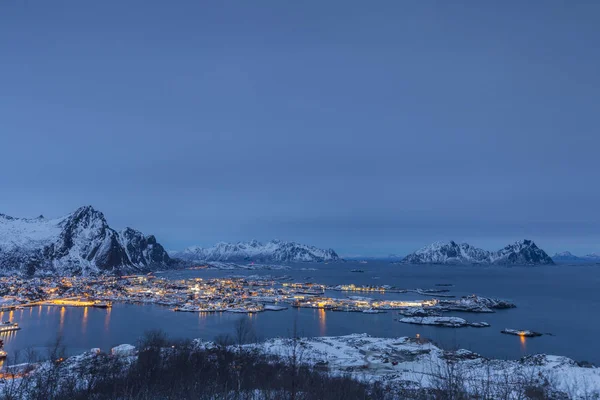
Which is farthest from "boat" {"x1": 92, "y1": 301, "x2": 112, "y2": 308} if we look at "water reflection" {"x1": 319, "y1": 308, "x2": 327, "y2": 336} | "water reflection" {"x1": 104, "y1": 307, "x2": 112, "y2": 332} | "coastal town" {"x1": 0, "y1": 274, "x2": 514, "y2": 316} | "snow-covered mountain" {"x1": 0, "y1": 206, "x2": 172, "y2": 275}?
"snow-covered mountain" {"x1": 0, "y1": 206, "x2": 172, "y2": 275}

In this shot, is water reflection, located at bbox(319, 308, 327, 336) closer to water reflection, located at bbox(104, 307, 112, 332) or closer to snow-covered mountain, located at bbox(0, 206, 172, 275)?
water reflection, located at bbox(104, 307, 112, 332)

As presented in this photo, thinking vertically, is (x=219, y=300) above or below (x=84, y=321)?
above

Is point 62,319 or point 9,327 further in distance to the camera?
point 62,319

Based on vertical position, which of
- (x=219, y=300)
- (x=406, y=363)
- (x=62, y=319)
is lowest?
(x=62, y=319)

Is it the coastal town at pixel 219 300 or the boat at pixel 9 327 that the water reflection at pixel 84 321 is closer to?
the coastal town at pixel 219 300

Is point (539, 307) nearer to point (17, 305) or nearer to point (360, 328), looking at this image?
point (360, 328)

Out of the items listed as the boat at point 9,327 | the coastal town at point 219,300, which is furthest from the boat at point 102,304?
the boat at point 9,327

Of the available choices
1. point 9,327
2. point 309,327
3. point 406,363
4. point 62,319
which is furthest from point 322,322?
point 9,327

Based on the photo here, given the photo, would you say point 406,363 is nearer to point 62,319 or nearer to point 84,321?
point 84,321

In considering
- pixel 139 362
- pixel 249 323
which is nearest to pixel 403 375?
pixel 139 362
